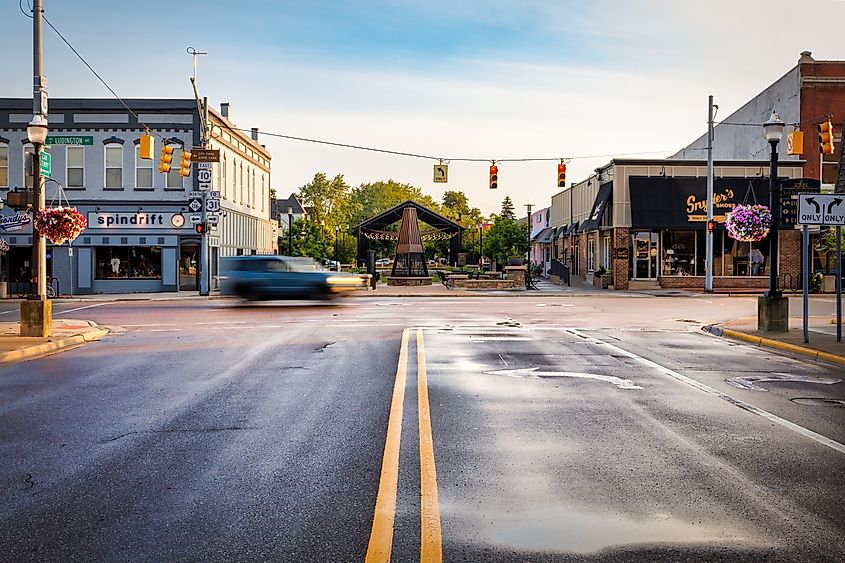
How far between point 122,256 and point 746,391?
36.7 metres

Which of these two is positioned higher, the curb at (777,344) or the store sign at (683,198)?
the store sign at (683,198)

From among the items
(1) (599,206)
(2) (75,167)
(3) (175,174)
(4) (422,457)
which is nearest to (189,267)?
(3) (175,174)

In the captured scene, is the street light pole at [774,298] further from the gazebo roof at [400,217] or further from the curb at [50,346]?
the gazebo roof at [400,217]

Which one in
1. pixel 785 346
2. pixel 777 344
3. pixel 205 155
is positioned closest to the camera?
pixel 785 346

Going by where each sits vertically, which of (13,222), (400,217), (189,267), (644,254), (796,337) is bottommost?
(796,337)

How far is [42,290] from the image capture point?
677 inches

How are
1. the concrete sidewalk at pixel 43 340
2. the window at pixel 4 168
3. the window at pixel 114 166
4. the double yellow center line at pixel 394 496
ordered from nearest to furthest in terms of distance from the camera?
the double yellow center line at pixel 394 496 < the concrete sidewalk at pixel 43 340 < the window at pixel 4 168 < the window at pixel 114 166

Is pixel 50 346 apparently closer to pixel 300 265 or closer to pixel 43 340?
pixel 43 340

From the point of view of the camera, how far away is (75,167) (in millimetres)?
40438

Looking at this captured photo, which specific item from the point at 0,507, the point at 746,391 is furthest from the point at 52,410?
the point at 746,391

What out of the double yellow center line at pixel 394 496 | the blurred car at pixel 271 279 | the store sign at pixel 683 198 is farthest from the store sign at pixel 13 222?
the double yellow center line at pixel 394 496

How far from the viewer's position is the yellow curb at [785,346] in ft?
45.0

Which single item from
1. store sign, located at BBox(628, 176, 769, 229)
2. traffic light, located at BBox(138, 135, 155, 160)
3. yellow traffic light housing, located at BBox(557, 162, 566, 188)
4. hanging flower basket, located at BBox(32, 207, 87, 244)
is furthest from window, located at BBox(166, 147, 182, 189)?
store sign, located at BBox(628, 176, 769, 229)

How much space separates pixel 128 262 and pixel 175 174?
17.0 ft
